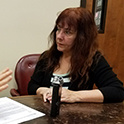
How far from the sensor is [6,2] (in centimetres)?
202

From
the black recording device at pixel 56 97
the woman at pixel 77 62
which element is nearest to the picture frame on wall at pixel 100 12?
the woman at pixel 77 62

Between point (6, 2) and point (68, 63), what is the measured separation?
104 centimetres

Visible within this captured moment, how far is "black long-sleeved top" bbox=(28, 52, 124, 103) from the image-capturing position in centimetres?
130

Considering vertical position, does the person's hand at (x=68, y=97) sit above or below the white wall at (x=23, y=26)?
below

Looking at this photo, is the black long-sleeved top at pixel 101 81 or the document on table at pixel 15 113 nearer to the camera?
the document on table at pixel 15 113

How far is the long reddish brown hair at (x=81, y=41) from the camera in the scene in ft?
4.83

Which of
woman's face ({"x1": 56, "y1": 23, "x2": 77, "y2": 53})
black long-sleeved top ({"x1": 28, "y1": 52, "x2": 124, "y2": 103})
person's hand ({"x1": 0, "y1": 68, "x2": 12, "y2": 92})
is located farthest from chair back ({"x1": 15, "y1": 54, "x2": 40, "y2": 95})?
person's hand ({"x1": 0, "y1": 68, "x2": 12, "y2": 92})

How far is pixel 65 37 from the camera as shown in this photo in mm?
1469

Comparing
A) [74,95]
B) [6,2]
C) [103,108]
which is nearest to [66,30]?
[74,95]

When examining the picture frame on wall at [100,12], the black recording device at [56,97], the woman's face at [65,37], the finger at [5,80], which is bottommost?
the black recording device at [56,97]

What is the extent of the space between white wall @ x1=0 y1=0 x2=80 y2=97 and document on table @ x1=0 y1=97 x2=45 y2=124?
44.1 inches

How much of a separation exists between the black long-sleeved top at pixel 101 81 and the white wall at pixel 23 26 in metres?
0.63

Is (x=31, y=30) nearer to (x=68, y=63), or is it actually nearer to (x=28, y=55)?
(x=28, y=55)

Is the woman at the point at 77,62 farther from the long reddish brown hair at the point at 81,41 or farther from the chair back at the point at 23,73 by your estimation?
the chair back at the point at 23,73
